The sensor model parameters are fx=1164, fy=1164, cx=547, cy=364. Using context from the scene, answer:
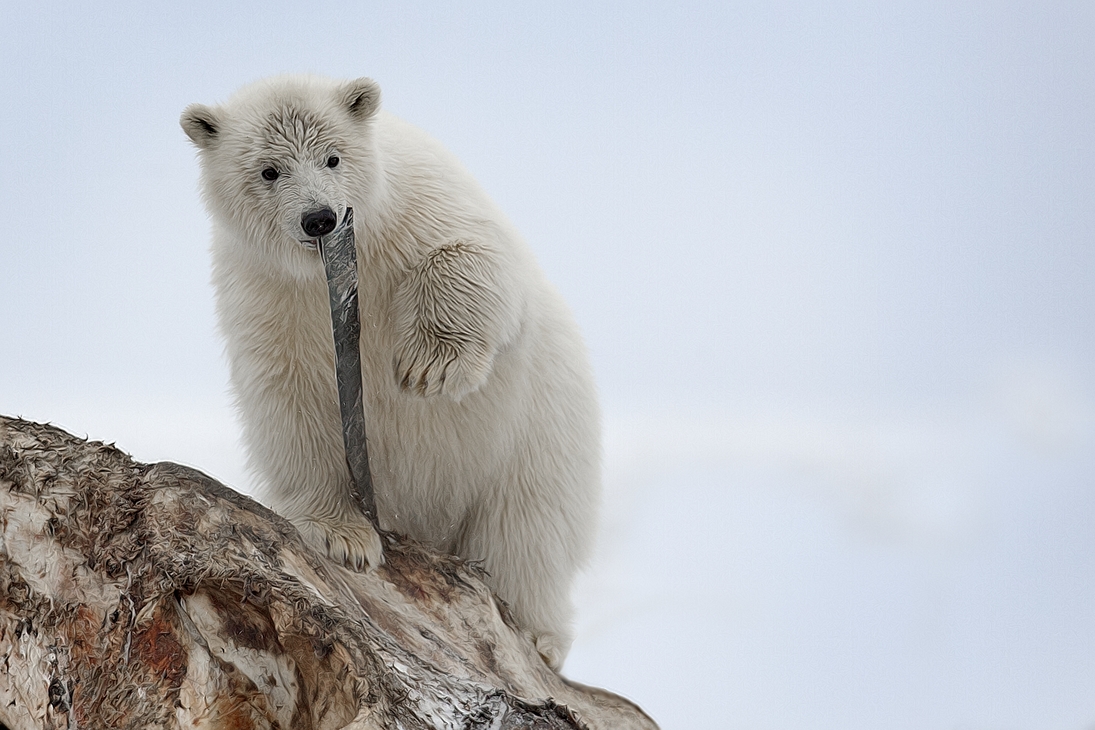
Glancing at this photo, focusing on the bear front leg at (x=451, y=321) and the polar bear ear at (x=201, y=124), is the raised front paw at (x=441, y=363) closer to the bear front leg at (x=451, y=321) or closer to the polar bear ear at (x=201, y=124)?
the bear front leg at (x=451, y=321)

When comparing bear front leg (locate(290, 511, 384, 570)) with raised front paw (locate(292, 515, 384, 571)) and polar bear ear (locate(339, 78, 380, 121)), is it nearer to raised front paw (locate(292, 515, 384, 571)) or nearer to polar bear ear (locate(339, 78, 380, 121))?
raised front paw (locate(292, 515, 384, 571))

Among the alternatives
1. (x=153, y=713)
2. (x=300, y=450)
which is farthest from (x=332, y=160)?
(x=153, y=713)

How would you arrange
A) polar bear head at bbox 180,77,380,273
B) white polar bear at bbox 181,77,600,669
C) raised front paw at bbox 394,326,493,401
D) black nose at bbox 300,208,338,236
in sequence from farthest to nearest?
raised front paw at bbox 394,326,493,401 → white polar bear at bbox 181,77,600,669 → polar bear head at bbox 180,77,380,273 → black nose at bbox 300,208,338,236

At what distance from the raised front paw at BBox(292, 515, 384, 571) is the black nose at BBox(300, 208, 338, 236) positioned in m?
1.27

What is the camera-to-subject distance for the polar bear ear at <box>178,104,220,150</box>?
4586mm

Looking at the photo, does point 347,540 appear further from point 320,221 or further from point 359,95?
point 359,95

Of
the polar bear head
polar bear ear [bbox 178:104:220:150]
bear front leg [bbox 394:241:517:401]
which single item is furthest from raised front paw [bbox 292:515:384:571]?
polar bear ear [bbox 178:104:220:150]

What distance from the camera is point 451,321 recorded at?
470 centimetres

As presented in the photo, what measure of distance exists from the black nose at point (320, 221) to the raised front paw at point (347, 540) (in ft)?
4.16

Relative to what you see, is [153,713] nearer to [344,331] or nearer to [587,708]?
[344,331]

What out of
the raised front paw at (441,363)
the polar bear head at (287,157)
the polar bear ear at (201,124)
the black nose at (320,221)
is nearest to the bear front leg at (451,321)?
the raised front paw at (441,363)

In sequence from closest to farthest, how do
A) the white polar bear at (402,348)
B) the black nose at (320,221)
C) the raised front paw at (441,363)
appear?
1. the black nose at (320,221)
2. the white polar bear at (402,348)
3. the raised front paw at (441,363)

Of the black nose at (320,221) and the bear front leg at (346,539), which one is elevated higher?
the black nose at (320,221)

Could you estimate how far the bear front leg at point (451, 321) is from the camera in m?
4.69
